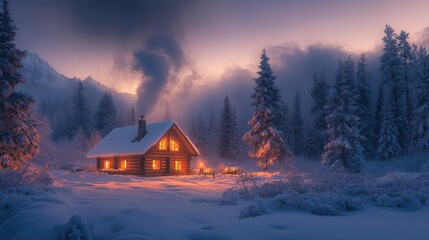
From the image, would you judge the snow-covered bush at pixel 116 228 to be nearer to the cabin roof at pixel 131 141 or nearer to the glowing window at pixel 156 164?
the cabin roof at pixel 131 141

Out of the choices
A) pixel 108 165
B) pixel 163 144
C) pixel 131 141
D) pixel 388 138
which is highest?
pixel 388 138

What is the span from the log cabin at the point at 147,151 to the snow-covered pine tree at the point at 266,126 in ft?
25.1

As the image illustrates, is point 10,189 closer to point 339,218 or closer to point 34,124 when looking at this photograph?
point 339,218

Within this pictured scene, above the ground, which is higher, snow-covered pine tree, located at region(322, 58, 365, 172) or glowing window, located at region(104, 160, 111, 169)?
snow-covered pine tree, located at region(322, 58, 365, 172)

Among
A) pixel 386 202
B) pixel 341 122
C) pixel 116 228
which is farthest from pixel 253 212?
pixel 341 122

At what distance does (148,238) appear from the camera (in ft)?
20.0

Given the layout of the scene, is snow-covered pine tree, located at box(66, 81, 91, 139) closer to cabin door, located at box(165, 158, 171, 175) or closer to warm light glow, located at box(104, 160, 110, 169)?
warm light glow, located at box(104, 160, 110, 169)

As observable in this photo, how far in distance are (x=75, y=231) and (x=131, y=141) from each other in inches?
1326

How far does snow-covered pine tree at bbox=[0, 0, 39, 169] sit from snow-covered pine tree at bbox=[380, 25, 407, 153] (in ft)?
153

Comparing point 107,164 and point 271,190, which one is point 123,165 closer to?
point 107,164

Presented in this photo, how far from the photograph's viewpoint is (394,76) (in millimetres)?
49812

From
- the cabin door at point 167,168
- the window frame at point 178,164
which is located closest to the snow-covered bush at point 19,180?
the cabin door at point 167,168

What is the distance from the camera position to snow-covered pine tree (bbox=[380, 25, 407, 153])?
49.4 m

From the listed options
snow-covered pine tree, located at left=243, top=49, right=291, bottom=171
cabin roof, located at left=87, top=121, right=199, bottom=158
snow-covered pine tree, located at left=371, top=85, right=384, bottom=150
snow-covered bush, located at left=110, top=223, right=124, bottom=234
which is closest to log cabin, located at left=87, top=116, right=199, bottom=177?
cabin roof, located at left=87, top=121, right=199, bottom=158
